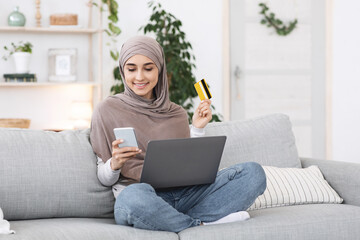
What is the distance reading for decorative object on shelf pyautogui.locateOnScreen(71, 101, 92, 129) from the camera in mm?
4414

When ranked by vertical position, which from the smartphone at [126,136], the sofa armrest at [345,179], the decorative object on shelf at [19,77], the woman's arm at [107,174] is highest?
the decorative object on shelf at [19,77]

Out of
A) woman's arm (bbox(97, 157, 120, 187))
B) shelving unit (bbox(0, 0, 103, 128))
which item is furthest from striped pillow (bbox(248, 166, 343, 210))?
shelving unit (bbox(0, 0, 103, 128))

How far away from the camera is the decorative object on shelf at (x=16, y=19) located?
4250mm

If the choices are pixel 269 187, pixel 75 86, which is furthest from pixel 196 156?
pixel 75 86

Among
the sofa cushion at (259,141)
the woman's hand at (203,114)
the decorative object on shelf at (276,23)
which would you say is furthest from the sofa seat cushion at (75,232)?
the decorative object on shelf at (276,23)

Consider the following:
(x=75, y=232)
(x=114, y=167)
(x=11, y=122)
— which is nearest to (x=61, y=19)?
(x=11, y=122)

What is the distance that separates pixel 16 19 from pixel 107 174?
7.52 feet

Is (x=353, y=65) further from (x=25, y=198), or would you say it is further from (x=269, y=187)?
(x=25, y=198)

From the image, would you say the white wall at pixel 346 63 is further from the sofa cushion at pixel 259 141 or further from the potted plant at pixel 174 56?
the sofa cushion at pixel 259 141

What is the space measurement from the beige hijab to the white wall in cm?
295

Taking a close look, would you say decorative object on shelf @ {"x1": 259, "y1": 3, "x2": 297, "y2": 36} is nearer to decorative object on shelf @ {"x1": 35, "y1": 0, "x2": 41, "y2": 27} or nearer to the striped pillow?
decorative object on shelf @ {"x1": 35, "y1": 0, "x2": 41, "y2": 27}

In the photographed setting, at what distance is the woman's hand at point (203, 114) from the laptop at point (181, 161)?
282 millimetres

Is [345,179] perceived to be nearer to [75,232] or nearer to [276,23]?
[75,232]

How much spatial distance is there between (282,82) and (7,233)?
11.6 feet
